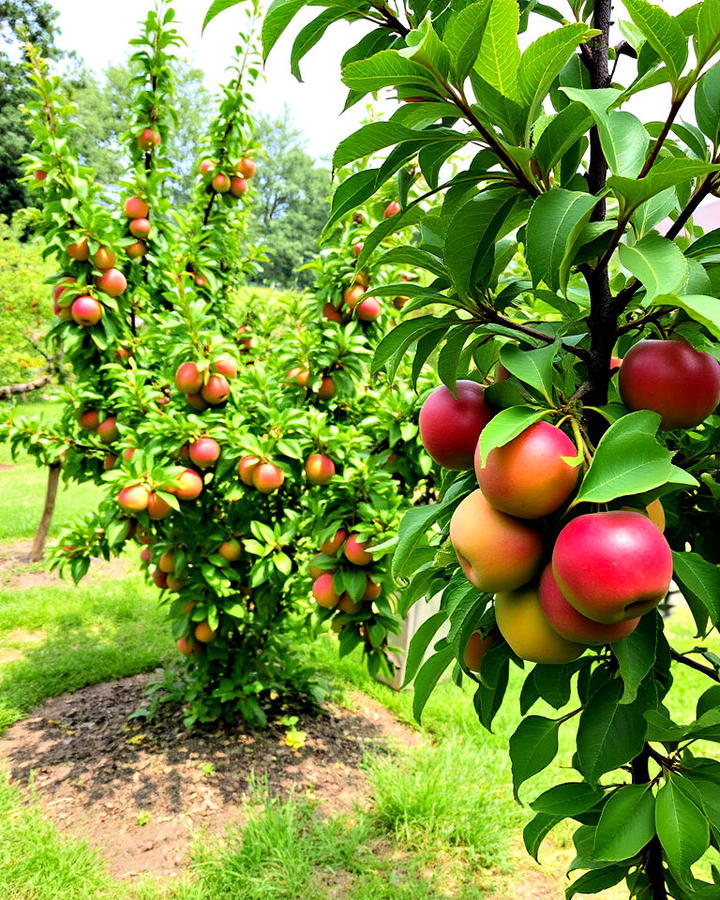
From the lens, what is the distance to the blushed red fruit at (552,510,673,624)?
49 centimetres

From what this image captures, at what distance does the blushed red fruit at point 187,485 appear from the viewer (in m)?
2.20

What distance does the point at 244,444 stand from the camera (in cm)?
213

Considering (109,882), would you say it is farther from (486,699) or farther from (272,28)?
(272,28)

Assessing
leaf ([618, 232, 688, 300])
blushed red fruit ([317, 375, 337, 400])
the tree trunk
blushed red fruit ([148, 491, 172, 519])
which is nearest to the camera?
leaf ([618, 232, 688, 300])

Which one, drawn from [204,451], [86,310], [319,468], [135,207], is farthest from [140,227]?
[319,468]

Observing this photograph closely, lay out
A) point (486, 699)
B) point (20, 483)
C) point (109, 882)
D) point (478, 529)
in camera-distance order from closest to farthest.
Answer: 1. point (478, 529)
2. point (486, 699)
3. point (109, 882)
4. point (20, 483)

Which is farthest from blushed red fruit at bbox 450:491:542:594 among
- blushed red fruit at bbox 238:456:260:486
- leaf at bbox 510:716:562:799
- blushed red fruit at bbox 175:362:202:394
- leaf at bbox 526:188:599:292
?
blushed red fruit at bbox 175:362:202:394

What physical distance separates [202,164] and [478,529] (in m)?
3.02

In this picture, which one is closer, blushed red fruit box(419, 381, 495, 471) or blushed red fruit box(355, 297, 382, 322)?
blushed red fruit box(419, 381, 495, 471)

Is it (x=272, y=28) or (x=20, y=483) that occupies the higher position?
(x=272, y=28)

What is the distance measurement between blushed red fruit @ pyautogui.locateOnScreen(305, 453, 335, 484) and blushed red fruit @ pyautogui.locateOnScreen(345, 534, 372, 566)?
0.85 ft

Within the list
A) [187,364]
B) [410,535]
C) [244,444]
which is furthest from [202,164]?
[410,535]

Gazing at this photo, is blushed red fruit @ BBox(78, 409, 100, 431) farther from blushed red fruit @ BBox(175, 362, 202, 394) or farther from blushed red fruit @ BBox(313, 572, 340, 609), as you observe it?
blushed red fruit @ BBox(313, 572, 340, 609)

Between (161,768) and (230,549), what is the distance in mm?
972
